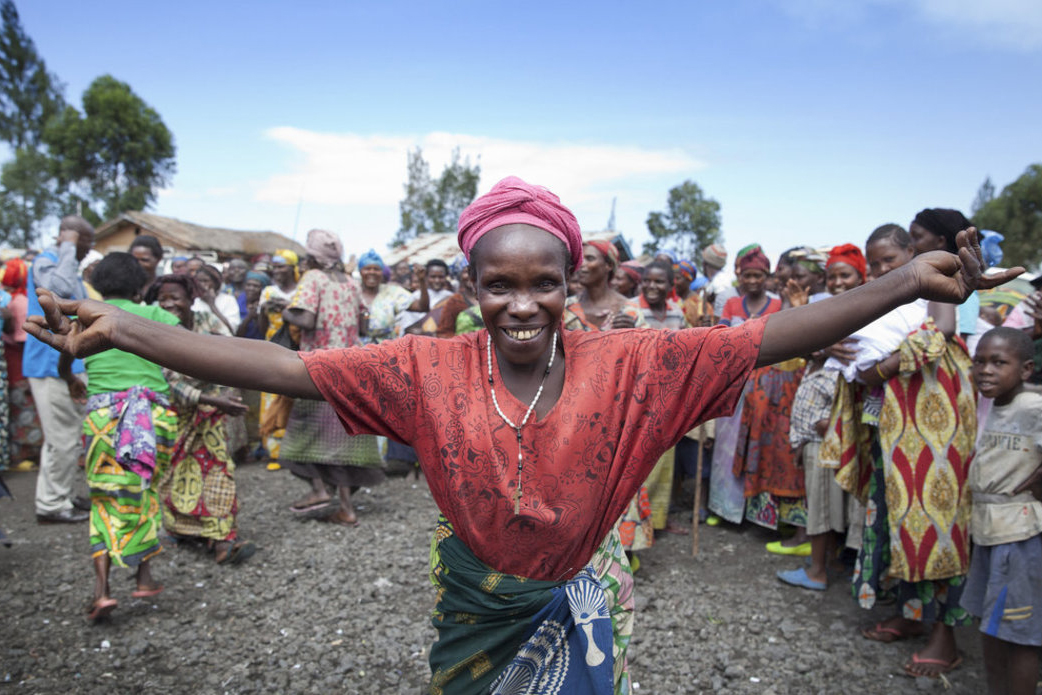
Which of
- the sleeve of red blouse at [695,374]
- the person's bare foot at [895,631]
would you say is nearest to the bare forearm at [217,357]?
the sleeve of red blouse at [695,374]

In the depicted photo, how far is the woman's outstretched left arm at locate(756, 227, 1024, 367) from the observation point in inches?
62.5

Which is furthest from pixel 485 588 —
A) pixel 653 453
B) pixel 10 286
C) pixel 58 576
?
pixel 10 286

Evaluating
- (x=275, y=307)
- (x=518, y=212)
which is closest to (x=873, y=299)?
(x=518, y=212)

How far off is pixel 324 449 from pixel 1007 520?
472 centimetres

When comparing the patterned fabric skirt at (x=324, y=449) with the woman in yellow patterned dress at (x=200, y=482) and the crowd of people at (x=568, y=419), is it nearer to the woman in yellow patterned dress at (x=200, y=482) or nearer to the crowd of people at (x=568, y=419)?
the crowd of people at (x=568, y=419)

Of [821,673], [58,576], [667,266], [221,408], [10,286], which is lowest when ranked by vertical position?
[58,576]

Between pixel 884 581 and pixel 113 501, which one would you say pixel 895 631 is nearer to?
pixel 884 581

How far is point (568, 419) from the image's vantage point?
177cm

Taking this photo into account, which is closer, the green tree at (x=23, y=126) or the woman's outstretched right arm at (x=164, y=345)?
the woman's outstretched right arm at (x=164, y=345)

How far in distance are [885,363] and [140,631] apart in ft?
13.9

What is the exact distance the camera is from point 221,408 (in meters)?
4.45

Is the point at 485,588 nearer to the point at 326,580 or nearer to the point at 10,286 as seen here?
the point at 326,580

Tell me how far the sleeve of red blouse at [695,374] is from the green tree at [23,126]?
155 feet

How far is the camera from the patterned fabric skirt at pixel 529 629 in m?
1.73
